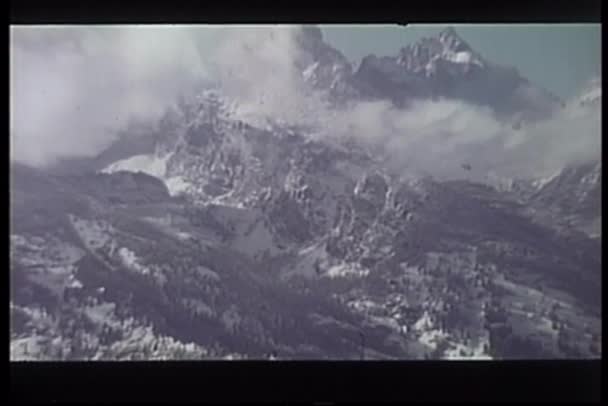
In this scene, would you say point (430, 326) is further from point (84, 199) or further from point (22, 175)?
point (22, 175)

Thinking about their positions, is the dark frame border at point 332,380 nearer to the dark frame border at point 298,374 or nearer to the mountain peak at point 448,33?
the dark frame border at point 298,374

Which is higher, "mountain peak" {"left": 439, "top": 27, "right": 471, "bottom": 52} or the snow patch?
"mountain peak" {"left": 439, "top": 27, "right": 471, "bottom": 52}

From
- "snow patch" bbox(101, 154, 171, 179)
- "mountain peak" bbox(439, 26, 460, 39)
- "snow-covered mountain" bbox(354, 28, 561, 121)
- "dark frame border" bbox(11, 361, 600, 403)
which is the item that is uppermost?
"mountain peak" bbox(439, 26, 460, 39)

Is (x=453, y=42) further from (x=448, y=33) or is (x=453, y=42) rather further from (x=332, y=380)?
(x=332, y=380)

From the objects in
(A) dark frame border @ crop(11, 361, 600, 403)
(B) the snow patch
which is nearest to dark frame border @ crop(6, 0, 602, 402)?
(A) dark frame border @ crop(11, 361, 600, 403)
